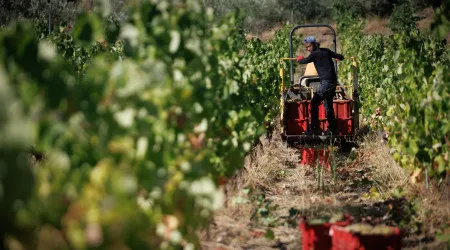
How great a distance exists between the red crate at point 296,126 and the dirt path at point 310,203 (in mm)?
911

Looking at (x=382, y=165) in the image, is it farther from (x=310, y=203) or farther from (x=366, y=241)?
(x=366, y=241)

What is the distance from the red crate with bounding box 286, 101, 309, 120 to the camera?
9.57 m

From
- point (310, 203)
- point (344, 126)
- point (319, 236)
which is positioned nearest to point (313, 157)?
point (344, 126)

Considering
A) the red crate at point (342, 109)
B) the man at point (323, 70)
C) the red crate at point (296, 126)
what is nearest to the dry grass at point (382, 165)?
the red crate at point (342, 109)

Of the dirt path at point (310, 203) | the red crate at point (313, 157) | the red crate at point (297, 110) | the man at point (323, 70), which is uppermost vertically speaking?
the man at point (323, 70)

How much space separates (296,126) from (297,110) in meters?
0.26

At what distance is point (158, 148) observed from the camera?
360cm

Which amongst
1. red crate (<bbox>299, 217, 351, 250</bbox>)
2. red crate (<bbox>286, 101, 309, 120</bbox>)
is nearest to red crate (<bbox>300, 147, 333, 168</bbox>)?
red crate (<bbox>286, 101, 309, 120</bbox>)

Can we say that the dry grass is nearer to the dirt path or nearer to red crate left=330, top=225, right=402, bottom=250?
the dirt path

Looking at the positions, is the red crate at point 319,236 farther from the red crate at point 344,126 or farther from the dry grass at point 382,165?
the red crate at point 344,126

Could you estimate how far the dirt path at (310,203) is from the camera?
526 cm

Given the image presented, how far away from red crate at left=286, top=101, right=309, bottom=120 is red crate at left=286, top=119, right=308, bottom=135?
0.21ft

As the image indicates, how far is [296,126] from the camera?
9.69 meters

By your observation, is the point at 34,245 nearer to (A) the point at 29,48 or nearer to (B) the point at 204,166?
(A) the point at 29,48
